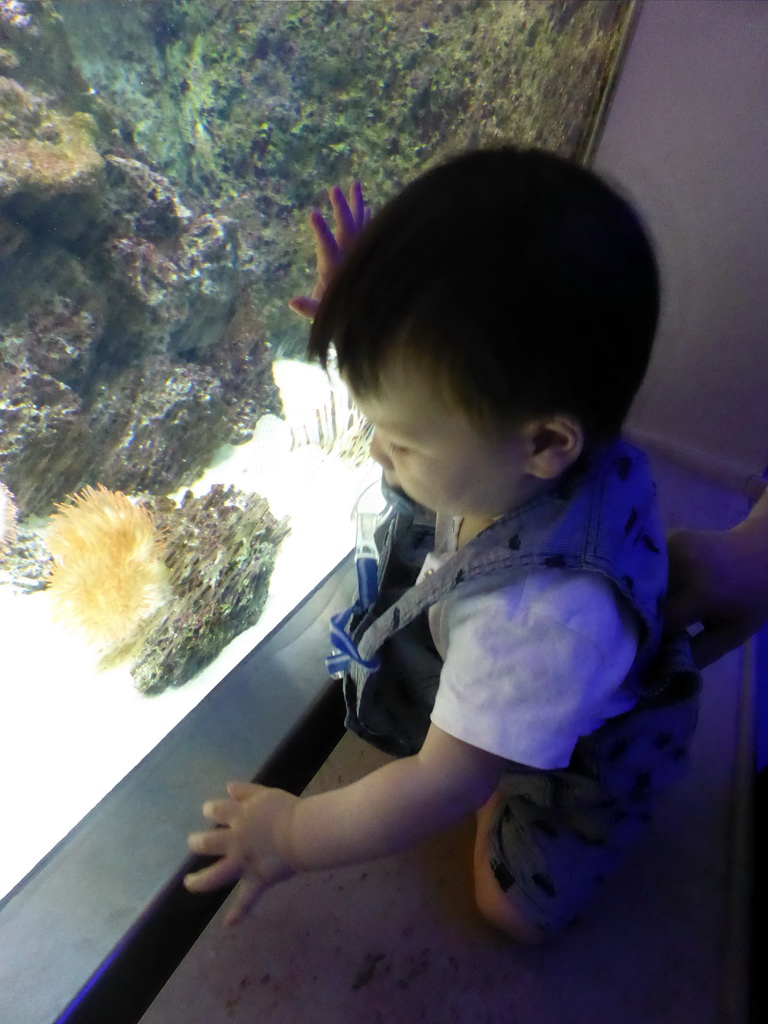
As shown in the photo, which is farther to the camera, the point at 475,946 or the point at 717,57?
the point at 717,57

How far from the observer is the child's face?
554 millimetres

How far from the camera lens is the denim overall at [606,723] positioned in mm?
628

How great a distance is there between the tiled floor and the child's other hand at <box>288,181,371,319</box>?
32.4 inches

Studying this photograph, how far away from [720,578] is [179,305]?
1522 millimetres

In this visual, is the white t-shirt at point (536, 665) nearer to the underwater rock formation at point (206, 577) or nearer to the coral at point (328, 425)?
the underwater rock formation at point (206, 577)

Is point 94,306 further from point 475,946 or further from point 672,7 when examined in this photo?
point 672,7

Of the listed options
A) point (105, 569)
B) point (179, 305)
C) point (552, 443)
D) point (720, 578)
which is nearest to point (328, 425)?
point (179, 305)

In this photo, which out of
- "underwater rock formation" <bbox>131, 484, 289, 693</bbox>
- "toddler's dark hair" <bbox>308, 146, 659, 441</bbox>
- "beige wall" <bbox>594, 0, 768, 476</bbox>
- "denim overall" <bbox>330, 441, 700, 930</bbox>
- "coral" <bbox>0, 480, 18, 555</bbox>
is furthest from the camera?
"beige wall" <bbox>594, 0, 768, 476</bbox>

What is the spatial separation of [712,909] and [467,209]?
102 cm

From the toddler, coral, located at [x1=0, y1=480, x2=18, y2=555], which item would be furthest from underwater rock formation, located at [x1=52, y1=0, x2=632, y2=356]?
the toddler

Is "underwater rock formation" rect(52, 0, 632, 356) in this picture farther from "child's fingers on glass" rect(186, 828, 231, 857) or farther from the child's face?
"child's fingers on glass" rect(186, 828, 231, 857)

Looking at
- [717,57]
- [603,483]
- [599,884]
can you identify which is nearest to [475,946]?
[599,884]

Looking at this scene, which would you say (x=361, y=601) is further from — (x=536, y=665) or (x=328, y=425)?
(x=328, y=425)

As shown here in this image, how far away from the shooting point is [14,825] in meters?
0.87
